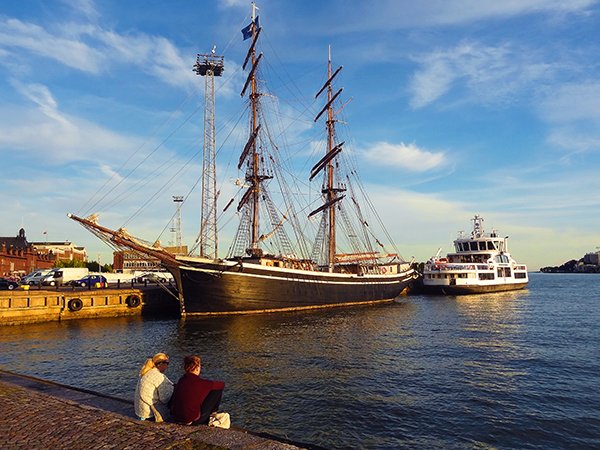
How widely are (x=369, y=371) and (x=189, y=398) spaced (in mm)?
13106

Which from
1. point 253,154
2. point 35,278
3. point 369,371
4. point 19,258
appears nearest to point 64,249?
point 19,258

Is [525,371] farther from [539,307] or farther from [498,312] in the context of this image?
[539,307]

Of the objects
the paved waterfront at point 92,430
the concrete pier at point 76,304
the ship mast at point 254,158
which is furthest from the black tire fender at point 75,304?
the paved waterfront at point 92,430

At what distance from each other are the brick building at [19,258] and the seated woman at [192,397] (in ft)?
288

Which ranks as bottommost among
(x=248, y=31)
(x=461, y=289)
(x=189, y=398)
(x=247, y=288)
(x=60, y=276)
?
(x=189, y=398)

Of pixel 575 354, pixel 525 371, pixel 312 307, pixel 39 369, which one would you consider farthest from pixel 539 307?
pixel 39 369

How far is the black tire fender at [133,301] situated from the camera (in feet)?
137

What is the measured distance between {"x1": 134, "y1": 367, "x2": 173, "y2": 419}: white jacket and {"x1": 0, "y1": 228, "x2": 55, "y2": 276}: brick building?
286 ft

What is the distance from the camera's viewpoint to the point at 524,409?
1470 cm

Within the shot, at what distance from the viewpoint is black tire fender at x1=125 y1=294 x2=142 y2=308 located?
137 ft

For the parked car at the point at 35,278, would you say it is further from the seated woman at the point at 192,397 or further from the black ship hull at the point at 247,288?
the seated woman at the point at 192,397

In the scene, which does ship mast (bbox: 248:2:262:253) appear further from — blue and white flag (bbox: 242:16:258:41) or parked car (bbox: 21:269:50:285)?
parked car (bbox: 21:269:50:285)

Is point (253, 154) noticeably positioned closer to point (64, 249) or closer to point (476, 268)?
point (476, 268)

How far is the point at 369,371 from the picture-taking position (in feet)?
64.7
